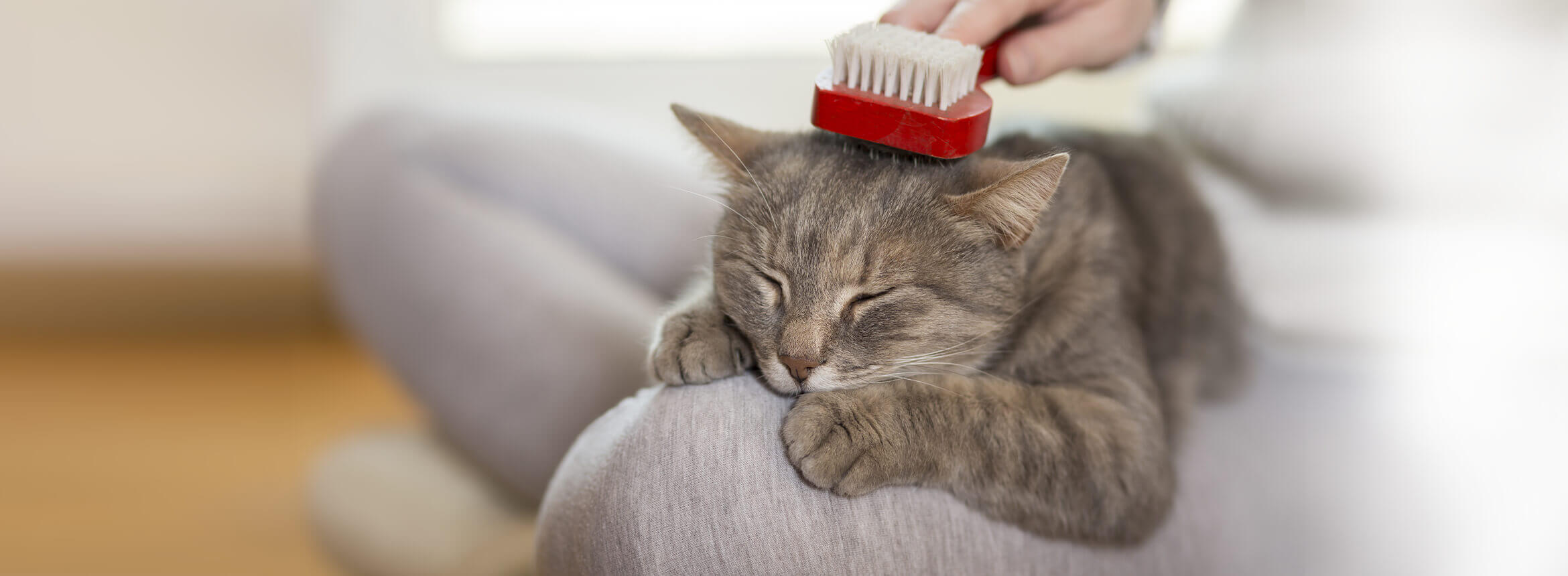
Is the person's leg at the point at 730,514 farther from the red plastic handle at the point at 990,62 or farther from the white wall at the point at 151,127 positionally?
the white wall at the point at 151,127

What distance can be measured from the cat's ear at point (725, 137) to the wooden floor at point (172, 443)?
141cm

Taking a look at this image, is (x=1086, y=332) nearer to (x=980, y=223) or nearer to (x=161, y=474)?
(x=980, y=223)

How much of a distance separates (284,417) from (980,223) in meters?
2.15

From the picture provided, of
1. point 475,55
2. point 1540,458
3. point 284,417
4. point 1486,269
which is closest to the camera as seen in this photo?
point 1540,458

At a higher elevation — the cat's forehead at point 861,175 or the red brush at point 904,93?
the red brush at point 904,93

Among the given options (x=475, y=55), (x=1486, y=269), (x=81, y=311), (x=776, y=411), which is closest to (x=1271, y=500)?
(x=1486, y=269)

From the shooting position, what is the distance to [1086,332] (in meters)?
1.09

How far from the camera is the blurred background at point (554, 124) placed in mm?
1232

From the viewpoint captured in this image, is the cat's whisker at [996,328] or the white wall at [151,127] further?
the white wall at [151,127]

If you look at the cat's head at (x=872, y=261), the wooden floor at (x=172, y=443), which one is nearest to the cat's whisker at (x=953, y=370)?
the cat's head at (x=872, y=261)

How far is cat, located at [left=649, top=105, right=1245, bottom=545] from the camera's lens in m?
0.95

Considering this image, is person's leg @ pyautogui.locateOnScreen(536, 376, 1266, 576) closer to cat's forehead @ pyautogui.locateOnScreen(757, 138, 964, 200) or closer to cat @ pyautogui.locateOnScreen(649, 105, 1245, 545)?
cat @ pyautogui.locateOnScreen(649, 105, 1245, 545)

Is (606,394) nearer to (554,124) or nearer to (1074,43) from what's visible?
(554,124)

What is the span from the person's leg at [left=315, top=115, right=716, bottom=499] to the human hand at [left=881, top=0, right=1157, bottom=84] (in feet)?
1.94
